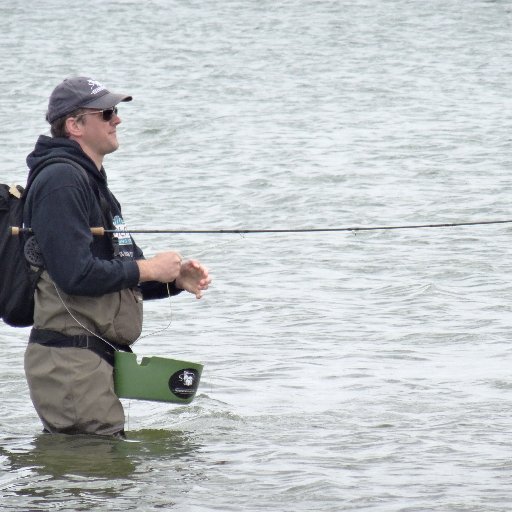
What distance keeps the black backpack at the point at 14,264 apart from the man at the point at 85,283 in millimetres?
36

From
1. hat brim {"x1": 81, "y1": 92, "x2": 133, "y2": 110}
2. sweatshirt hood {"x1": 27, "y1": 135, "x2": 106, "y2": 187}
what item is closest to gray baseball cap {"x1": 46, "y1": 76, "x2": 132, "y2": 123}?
hat brim {"x1": 81, "y1": 92, "x2": 133, "y2": 110}

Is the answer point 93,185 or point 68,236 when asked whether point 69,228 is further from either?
point 93,185

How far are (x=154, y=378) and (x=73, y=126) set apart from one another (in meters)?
1.07

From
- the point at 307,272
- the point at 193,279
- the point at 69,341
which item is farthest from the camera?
the point at 307,272

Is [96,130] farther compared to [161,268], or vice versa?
[96,130]

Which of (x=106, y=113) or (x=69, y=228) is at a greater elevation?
(x=106, y=113)

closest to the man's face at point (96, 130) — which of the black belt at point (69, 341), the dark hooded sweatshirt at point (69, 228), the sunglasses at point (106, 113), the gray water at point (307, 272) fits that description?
the sunglasses at point (106, 113)

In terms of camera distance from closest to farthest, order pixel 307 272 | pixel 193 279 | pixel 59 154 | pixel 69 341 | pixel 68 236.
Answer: pixel 68 236
pixel 59 154
pixel 69 341
pixel 193 279
pixel 307 272

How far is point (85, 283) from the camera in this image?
4941mm

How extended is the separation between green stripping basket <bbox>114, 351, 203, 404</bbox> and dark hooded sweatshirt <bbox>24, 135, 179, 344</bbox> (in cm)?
40

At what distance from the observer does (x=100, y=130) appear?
17.2ft

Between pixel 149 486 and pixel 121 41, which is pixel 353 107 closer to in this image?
pixel 121 41

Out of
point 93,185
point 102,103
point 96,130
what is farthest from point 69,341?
point 102,103

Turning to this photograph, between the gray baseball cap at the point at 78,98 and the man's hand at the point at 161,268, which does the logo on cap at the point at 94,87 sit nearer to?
the gray baseball cap at the point at 78,98
